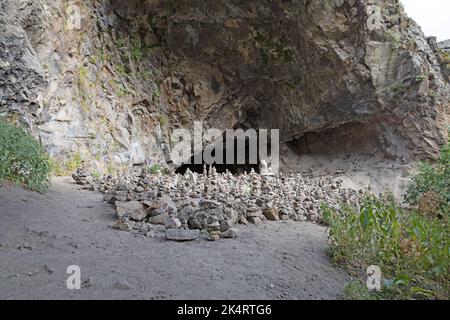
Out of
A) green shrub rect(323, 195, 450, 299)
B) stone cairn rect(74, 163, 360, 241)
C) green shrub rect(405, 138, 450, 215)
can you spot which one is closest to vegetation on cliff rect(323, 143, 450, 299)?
green shrub rect(323, 195, 450, 299)

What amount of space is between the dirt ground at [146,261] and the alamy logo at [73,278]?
0.03m

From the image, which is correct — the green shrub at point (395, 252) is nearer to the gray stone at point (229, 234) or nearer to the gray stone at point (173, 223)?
the gray stone at point (229, 234)

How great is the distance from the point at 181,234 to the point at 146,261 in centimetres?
69

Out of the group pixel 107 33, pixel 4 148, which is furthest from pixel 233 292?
pixel 107 33

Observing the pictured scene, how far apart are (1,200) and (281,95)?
9.03 metres

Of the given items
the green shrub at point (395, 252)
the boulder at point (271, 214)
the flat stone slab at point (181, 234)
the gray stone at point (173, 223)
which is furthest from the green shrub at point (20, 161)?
the green shrub at point (395, 252)

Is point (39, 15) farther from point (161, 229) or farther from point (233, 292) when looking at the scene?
point (233, 292)

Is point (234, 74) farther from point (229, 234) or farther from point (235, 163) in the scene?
point (229, 234)

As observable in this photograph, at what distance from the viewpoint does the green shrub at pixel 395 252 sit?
8.81ft

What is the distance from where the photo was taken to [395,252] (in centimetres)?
316

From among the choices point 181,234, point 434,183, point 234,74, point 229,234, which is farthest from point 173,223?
point 234,74
